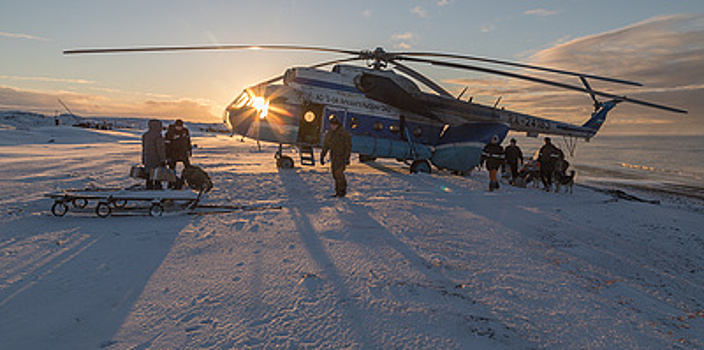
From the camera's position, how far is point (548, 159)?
1050 centimetres

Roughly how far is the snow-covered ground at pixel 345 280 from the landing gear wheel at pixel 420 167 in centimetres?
671

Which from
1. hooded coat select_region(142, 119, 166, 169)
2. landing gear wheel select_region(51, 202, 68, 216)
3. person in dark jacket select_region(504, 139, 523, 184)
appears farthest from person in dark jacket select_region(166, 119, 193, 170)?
person in dark jacket select_region(504, 139, 523, 184)

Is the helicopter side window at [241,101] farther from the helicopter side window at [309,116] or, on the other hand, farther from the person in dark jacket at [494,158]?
the person in dark jacket at [494,158]

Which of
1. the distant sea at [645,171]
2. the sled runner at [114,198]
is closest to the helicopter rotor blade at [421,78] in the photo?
the sled runner at [114,198]

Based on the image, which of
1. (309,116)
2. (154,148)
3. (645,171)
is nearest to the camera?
(154,148)

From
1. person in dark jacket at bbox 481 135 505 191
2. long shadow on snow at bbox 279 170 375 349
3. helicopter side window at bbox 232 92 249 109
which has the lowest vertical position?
long shadow on snow at bbox 279 170 375 349

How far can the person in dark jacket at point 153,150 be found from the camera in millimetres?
6539

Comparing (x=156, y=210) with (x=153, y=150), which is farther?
(x=153, y=150)

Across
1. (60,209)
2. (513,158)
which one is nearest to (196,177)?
(60,209)

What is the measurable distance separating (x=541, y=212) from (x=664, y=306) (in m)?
4.14

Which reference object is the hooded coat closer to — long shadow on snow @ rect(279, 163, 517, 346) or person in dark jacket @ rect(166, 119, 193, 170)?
person in dark jacket @ rect(166, 119, 193, 170)

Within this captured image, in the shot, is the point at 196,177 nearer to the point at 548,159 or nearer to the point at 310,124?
the point at 310,124

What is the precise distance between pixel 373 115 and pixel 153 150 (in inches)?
312

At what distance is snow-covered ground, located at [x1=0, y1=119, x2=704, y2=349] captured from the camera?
2346 mm
